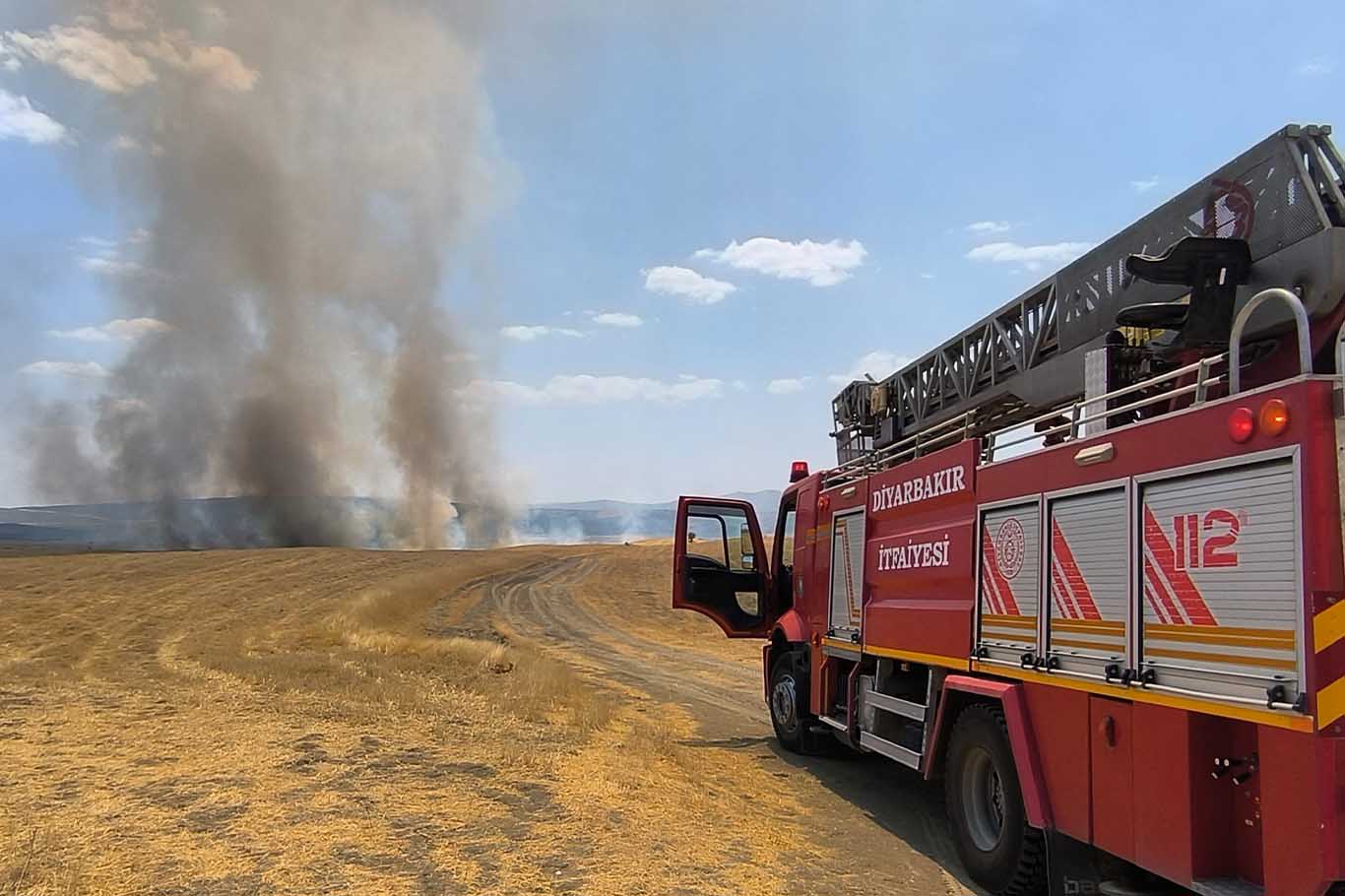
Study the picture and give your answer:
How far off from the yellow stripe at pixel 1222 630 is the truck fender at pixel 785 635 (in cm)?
560

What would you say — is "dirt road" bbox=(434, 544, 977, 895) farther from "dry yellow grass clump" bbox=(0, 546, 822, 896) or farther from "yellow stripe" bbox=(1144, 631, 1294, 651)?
"yellow stripe" bbox=(1144, 631, 1294, 651)

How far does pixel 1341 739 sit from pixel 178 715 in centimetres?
1007

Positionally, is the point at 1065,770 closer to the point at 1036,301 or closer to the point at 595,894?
the point at 595,894

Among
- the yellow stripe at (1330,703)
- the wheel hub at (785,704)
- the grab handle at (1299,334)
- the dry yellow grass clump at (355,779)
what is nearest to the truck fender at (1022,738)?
the dry yellow grass clump at (355,779)

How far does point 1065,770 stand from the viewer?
5141 mm

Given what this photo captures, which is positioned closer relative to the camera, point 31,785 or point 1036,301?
point 31,785

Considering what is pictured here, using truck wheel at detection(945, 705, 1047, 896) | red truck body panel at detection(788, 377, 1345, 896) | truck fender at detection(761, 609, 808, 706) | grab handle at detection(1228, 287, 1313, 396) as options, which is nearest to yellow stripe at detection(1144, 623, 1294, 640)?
red truck body panel at detection(788, 377, 1345, 896)

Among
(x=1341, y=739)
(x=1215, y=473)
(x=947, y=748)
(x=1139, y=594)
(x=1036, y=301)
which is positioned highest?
(x=1036, y=301)

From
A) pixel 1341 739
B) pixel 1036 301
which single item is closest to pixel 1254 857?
pixel 1341 739

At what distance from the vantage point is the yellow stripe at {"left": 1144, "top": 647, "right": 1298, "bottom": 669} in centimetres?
372

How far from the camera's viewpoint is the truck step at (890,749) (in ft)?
23.2

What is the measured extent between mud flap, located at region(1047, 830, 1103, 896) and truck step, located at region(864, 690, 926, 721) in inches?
69.4

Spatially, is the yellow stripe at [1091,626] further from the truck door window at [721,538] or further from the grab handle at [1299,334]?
the truck door window at [721,538]

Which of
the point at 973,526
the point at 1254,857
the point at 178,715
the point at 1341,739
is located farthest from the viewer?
the point at 178,715
